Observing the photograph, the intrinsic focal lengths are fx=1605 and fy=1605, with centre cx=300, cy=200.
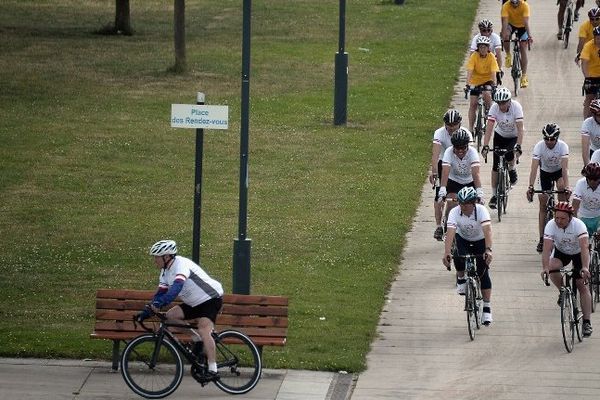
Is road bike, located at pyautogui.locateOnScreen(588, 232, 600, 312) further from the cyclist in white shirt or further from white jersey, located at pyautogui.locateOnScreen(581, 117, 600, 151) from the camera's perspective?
white jersey, located at pyautogui.locateOnScreen(581, 117, 600, 151)

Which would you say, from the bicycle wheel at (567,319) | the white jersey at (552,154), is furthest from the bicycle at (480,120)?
the bicycle wheel at (567,319)

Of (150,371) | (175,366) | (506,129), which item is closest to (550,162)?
(506,129)

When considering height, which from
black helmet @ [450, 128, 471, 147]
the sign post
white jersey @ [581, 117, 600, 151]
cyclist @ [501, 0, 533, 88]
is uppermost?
the sign post

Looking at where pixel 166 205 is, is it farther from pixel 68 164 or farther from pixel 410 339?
pixel 410 339

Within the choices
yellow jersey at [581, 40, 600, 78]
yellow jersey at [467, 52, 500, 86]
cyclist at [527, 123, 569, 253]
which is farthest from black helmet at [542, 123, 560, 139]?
yellow jersey at [581, 40, 600, 78]

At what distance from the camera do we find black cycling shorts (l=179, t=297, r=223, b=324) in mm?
16438

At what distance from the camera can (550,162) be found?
72.1ft

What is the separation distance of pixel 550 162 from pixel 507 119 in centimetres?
205

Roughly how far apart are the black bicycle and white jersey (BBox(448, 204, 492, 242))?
267 mm

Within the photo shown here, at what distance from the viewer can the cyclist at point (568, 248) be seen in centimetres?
1809

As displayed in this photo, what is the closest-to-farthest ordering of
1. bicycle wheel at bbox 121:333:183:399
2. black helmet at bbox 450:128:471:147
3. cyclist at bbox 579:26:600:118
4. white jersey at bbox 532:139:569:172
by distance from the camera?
1. bicycle wheel at bbox 121:333:183:399
2. black helmet at bbox 450:128:471:147
3. white jersey at bbox 532:139:569:172
4. cyclist at bbox 579:26:600:118

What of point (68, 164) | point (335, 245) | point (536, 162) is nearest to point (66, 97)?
point (68, 164)

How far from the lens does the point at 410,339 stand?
18734 millimetres

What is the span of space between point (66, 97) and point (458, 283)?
52.3 feet
